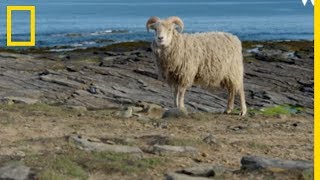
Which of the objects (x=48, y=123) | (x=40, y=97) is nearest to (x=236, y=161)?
(x=48, y=123)

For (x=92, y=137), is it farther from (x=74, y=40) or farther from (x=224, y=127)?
(x=74, y=40)

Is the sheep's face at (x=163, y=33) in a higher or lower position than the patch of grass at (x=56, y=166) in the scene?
higher

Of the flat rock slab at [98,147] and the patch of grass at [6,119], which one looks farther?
the patch of grass at [6,119]

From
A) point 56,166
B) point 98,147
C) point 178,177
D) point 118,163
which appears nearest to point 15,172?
point 56,166

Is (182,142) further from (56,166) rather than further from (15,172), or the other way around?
(15,172)

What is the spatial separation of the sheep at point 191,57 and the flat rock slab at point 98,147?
16.7ft

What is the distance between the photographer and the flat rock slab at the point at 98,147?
10.9 meters

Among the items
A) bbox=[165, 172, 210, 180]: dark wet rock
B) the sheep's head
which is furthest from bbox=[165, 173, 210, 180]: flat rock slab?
the sheep's head

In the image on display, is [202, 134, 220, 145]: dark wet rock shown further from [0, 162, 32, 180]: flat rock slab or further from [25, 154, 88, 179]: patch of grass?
[0, 162, 32, 180]: flat rock slab

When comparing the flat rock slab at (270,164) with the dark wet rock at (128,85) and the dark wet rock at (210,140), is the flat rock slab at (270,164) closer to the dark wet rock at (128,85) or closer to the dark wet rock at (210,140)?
the dark wet rock at (210,140)

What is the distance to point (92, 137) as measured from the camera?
1231cm

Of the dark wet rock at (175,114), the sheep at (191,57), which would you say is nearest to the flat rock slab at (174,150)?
the dark wet rock at (175,114)

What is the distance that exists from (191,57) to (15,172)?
8608mm

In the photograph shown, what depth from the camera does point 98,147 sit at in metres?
11.2
